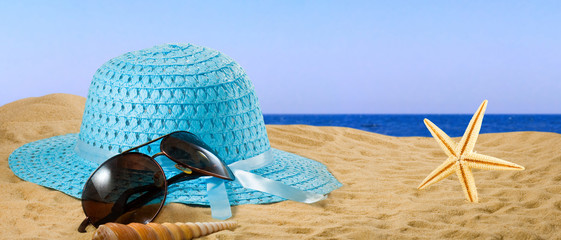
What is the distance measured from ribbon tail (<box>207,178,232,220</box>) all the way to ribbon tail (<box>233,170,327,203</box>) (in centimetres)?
14

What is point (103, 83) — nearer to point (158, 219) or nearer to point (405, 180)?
point (158, 219)

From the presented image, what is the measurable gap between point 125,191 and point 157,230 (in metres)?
0.42

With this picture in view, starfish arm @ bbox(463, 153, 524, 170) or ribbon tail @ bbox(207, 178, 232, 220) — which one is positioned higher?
starfish arm @ bbox(463, 153, 524, 170)

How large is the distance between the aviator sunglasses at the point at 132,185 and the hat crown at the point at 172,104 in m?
0.30

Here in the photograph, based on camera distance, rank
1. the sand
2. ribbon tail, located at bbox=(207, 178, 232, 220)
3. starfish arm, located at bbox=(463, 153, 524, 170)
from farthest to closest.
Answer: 1. starfish arm, located at bbox=(463, 153, 524, 170)
2. ribbon tail, located at bbox=(207, 178, 232, 220)
3. the sand

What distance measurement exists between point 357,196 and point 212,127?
99 centimetres

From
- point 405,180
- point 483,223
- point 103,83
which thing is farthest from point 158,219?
point 405,180

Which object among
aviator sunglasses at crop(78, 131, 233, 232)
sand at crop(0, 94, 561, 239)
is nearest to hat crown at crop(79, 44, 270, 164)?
aviator sunglasses at crop(78, 131, 233, 232)

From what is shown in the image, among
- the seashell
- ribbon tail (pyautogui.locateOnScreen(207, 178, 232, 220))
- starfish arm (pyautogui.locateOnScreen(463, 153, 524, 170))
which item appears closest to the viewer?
the seashell

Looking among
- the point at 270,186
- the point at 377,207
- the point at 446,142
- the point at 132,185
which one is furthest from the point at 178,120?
the point at 446,142

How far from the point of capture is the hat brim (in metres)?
2.63

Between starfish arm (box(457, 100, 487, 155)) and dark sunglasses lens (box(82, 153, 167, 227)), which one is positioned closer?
dark sunglasses lens (box(82, 153, 167, 227))

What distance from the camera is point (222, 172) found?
2.45 metres

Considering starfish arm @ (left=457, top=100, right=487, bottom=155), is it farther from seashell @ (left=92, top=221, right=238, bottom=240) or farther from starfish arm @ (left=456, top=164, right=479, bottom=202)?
seashell @ (left=92, top=221, right=238, bottom=240)
